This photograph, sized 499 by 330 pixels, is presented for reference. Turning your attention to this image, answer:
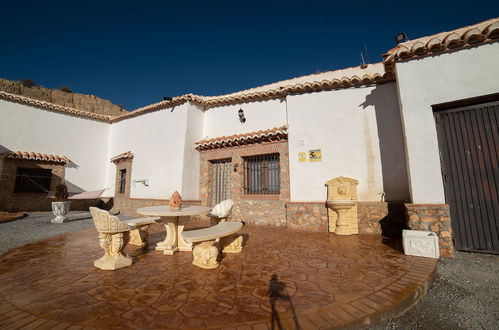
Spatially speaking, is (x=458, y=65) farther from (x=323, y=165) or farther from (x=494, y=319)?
(x=494, y=319)

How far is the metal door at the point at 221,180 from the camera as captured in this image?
9.07 metres

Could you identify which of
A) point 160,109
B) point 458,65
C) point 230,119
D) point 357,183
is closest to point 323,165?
point 357,183

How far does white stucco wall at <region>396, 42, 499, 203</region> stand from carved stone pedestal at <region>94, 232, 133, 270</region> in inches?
229

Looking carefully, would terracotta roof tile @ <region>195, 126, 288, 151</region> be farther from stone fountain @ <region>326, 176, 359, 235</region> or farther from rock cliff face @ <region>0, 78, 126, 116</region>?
rock cliff face @ <region>0, 78, 126, 116</region>

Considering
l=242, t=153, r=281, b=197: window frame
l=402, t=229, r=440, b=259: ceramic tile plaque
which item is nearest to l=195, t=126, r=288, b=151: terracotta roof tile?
l=242, t=153, r=281, b=197: window frame

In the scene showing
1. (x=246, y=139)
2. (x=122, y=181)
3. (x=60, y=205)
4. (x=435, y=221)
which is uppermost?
(x=246, y=139)

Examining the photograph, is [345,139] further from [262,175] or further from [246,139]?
[246,139]

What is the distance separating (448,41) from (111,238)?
25.0 ft

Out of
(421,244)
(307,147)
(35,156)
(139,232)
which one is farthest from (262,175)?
(35,156)

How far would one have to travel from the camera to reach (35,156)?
1080cm

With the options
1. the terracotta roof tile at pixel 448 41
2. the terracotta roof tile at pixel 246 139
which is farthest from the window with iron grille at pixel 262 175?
the terracotta roof tile at pixel 448 41

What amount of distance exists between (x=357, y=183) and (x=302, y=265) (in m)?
3.83

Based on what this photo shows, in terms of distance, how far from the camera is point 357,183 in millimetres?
6383

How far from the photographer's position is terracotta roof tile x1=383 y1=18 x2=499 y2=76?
4168 mm
